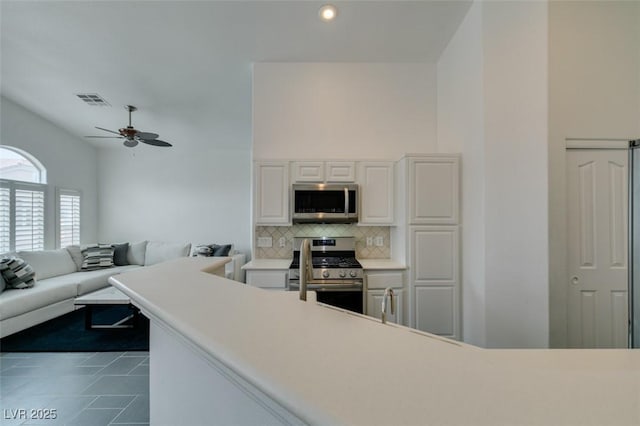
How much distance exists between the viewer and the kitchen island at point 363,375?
39 centimetres

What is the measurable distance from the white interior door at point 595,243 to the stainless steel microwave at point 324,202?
195 cm

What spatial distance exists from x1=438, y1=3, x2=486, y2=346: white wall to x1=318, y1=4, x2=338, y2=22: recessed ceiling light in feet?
4.14

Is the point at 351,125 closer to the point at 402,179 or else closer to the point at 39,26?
the point at 402,179

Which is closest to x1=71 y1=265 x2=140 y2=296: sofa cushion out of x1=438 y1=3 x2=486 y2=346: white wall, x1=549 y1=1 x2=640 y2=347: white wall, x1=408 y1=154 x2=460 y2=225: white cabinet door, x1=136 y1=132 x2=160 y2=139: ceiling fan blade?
x1=136 y1=132 x2=160 y2=139: ceiling fan blade

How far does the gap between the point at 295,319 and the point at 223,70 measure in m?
3.53

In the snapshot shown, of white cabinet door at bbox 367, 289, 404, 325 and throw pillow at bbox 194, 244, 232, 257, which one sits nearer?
white cabinet door at bbox 367, 289, 404, 325

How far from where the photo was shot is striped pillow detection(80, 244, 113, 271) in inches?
182

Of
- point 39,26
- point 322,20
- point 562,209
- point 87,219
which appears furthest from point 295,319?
point 87,219

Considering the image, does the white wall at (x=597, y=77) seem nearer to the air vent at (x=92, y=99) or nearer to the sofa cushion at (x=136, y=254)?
the air vent at (x=92, y=99)

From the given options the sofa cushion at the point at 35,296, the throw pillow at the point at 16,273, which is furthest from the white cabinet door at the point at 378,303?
the throw pillow at the point at 16,273

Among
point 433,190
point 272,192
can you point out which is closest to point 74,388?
point 272,192

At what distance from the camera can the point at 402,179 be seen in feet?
9.34

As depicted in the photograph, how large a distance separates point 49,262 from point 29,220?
2.96 ft

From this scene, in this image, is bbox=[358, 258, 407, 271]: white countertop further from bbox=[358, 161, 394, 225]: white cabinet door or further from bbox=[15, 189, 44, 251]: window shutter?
bbox=[15, 189, 44, 251]: window shutter
